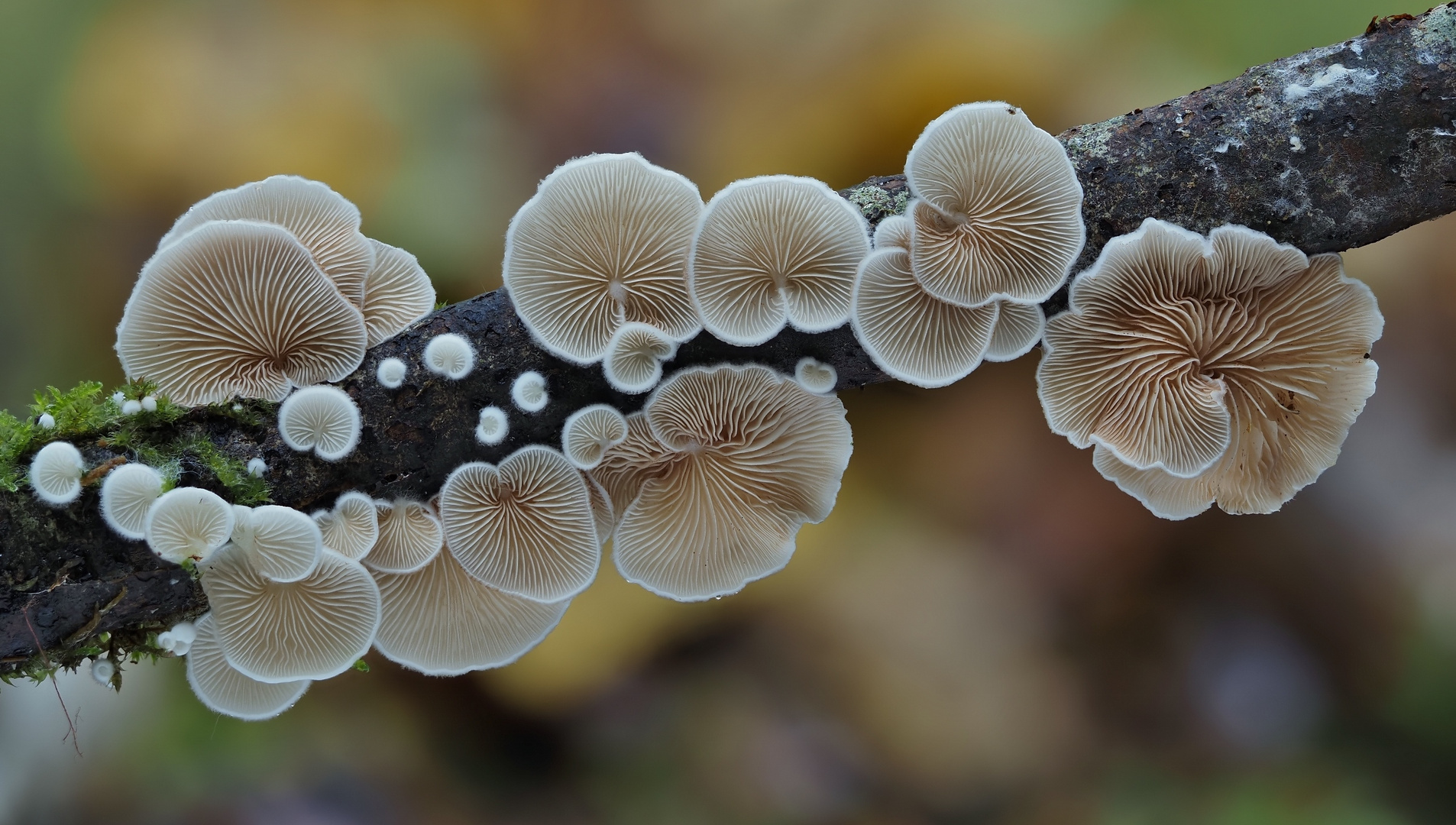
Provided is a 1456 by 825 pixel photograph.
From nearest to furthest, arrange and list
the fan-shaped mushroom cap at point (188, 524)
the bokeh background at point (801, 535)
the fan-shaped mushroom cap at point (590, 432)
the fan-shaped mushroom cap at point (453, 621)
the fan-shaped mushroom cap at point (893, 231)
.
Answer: the fan-shaped mushroom cap at point (188, 524)
the fan-shaped mushroom cap at point (893, 231)
the fan-shaped mushroom cap at point (590, 432)
the fan-shaped mushroom cap at point (453, 621)
the bokeh background at point (801, 535)

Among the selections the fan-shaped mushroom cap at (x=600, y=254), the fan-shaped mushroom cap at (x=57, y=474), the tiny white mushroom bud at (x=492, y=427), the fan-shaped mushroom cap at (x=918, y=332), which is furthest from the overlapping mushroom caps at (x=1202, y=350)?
the fan-shaped mushroom cap at (x=57, y=474)

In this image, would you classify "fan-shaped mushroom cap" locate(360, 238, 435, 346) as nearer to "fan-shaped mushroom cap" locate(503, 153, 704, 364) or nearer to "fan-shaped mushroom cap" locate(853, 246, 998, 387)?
"fan-shaped mushroom cap" locate(503, 153, 704, 364)

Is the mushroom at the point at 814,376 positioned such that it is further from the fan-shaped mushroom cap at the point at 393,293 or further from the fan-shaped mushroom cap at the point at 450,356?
the fan-shaped mushroom cap at the point at 393,293

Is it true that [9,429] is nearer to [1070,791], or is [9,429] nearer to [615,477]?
[615,477]

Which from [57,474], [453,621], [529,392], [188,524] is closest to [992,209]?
[529,392]

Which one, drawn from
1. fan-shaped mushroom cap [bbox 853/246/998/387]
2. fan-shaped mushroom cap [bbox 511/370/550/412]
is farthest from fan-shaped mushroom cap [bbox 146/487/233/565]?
fan-shaped mushroom cap [bbox 853/246/998/387]

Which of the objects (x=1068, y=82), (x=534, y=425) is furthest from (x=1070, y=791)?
(x=1068, y=82)
